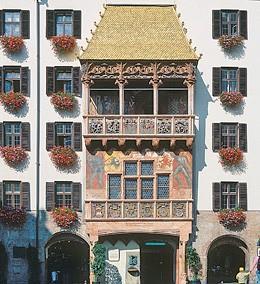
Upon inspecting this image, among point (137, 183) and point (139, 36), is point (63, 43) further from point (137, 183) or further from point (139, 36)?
point (137, 183)

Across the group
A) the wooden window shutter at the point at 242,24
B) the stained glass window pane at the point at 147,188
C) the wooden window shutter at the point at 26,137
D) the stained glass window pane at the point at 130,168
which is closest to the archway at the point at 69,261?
the stained glass window pane at the point at 147,188

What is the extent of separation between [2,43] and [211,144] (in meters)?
12.5

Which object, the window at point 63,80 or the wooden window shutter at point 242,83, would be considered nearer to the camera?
the window at point 63,80

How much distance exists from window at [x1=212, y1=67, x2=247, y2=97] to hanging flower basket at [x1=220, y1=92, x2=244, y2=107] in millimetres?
361

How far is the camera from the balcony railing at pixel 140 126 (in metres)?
50.5

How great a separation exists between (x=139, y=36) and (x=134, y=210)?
30.5 ft

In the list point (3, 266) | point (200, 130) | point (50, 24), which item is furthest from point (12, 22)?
point (3, 266)

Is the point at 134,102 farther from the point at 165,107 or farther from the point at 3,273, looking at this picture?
the point at 3,273

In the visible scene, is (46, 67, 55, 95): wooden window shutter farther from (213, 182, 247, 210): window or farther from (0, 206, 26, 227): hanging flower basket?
(213, 182, 247, 210): window

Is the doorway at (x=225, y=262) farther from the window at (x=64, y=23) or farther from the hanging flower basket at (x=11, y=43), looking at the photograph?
the hanging flower basket at (x=11, y=43)

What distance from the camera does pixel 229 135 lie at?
173 feet

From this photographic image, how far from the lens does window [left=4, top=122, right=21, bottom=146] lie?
2052 inches

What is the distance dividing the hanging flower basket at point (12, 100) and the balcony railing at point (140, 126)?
411cm

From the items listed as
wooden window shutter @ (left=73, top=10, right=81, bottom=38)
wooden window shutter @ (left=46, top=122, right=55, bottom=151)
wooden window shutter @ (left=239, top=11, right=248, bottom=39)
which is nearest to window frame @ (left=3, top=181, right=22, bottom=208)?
wooden window shutter @ (left=46, top=122, right=55, bottom=151)
